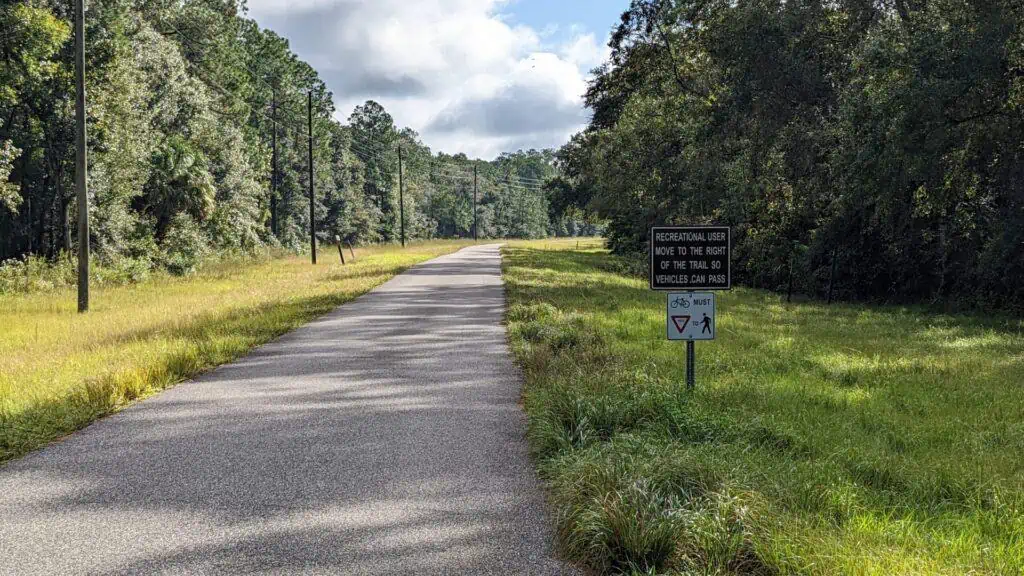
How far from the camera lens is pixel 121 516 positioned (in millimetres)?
3912

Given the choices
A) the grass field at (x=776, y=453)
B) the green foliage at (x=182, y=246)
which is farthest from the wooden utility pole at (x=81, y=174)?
the green foliage at (x=182, y=246)

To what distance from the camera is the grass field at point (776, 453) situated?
3225mm

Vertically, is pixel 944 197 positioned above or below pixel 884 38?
below

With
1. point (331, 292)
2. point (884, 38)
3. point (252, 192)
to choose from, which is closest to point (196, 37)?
point (252, 192)

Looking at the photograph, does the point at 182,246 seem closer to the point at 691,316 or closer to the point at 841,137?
the point at 841,137

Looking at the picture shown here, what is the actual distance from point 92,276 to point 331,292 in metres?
9.21

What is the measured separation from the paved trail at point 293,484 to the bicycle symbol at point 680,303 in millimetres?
1842

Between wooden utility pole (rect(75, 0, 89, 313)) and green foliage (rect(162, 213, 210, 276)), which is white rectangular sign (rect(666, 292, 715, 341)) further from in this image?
green foliage (rect(162, 213, 210, 276))

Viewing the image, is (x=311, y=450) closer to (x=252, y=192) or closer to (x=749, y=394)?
(x=749, y=394)

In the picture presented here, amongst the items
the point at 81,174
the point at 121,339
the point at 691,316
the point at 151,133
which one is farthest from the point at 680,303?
the point at 151,133

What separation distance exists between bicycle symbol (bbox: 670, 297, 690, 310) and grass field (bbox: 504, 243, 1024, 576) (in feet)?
2.79

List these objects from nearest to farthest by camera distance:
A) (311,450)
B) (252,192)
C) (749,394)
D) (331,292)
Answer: (311,450) < (749,394) < (331,292) < (252,192)

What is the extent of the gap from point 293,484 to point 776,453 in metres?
3.49

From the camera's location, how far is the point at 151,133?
87.2ft
